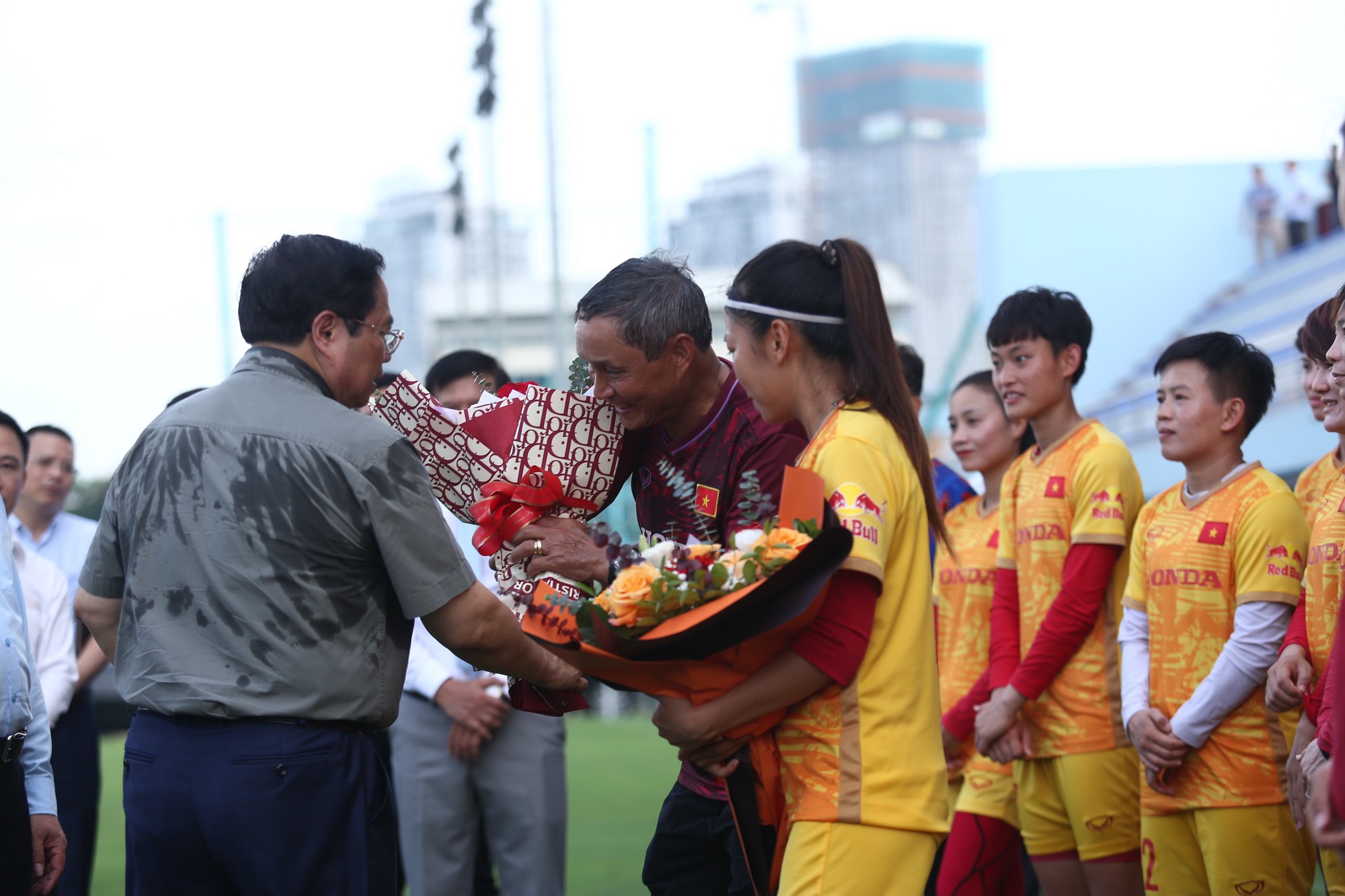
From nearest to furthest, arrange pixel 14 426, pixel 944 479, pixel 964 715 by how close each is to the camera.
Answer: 1. pixel 964 715
2. pixel 14 426
3. pixel 944 479

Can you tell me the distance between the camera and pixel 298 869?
2732 mm

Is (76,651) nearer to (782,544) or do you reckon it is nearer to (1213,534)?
(782,544)

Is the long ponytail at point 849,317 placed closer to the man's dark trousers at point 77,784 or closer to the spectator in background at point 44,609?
the spectator in background at point 44,609

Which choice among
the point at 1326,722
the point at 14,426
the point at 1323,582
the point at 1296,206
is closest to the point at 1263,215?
the point at 1296,206

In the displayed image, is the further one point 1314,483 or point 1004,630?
point 1004,630

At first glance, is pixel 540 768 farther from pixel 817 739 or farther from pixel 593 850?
pixel 593 850

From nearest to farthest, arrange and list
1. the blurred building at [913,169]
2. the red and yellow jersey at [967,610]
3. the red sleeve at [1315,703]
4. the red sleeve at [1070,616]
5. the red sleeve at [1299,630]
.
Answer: the red sleeve at [1315,703] → the red sleeve at [1299,630] → the red sleeve at [1070,616] → the red and yellow jersey at [967,610] → the blurred building at [913,169]

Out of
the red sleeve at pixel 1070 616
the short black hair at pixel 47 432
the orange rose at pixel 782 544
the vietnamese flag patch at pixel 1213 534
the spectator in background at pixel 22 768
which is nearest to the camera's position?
the orange rose at pixel 782 544

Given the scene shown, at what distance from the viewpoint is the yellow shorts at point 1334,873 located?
3.22m

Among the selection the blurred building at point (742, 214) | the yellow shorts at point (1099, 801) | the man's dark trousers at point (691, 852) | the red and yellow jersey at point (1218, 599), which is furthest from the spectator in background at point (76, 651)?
the blurred building at point (742, 214)

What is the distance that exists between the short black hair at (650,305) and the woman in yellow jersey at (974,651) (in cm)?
150

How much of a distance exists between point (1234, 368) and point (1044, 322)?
2.15ft

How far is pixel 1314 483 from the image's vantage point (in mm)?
4051

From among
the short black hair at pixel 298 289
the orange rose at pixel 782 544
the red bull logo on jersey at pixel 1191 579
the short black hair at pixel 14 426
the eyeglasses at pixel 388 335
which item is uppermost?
the short black hair at pixel 298 289
